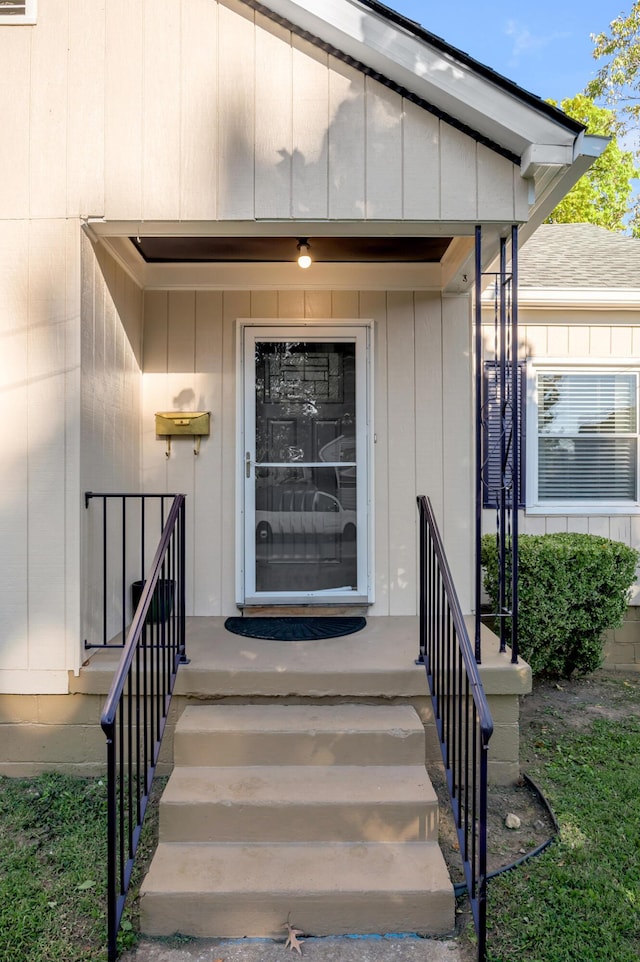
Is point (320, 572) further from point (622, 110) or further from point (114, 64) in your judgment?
point (622, 110)

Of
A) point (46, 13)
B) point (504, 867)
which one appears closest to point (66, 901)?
point (504, 867)

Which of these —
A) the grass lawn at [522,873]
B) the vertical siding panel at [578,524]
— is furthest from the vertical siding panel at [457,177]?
the grass lawn at [522,873]

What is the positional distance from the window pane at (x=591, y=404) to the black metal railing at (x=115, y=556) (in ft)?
10.7

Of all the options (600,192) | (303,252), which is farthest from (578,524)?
(600,192)

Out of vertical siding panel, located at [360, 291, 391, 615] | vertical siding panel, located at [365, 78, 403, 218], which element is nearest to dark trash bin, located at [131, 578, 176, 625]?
vertical siding panel, located at [360, 291, 391, 615]

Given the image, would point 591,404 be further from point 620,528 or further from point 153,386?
point 153,386

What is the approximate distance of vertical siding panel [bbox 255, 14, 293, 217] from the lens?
3.20 metres

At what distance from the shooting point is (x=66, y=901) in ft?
7.70

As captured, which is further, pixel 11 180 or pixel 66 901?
pixel 11 180

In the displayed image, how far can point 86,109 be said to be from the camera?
322 centimetres

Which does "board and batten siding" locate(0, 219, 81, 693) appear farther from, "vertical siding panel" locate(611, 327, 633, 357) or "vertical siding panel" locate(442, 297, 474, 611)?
"vertical siding panel" locate(611, 327, 633, 357)

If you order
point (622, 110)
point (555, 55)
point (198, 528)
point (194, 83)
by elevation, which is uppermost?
point (555, 55)

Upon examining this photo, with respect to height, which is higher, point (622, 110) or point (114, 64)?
point (622, 110)

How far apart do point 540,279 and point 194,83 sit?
11.0ft
